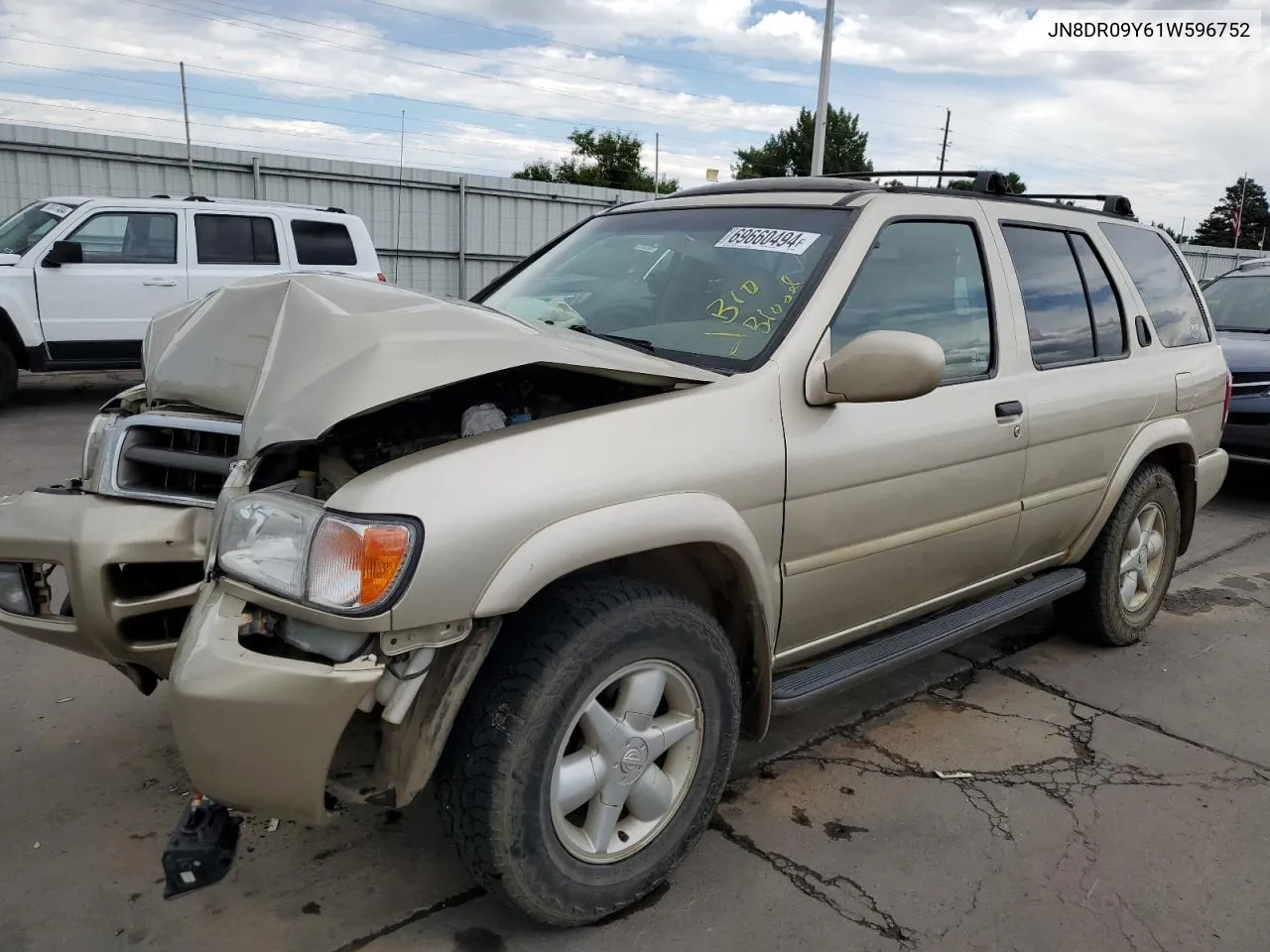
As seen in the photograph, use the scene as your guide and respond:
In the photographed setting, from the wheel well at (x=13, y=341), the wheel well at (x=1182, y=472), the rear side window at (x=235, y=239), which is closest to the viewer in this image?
the wheel well at (x=1182, y=472)

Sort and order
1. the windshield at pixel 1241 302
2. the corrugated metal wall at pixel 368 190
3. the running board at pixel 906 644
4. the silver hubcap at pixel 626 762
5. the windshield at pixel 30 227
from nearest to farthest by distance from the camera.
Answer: the silver hubcap at pixel 626 762 < the running board at pixel 906 644 < the windshield at pixel 1241 302 < the windshield at pixel 30 227 < the corrugated metal wall at pixel 368 190

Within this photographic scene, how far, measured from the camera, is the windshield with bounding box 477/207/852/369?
2877mm

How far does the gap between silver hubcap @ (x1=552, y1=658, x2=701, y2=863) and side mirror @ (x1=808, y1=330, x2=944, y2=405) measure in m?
0.90

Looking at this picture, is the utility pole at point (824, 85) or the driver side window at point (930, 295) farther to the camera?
the utility pole at point (824, 85)

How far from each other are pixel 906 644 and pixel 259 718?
2.03 metres

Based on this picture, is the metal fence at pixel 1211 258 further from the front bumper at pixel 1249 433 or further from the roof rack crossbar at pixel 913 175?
the roof rack crossbar at pixel 913 175

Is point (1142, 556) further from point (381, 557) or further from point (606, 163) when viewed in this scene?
point (606, 163)

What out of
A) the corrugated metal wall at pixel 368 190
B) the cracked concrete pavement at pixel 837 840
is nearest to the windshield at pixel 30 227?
the corrugated metal wall at pixel 368 190

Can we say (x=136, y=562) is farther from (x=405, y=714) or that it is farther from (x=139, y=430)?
(x=405, y=714)

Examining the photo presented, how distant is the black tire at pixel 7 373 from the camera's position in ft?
30.0

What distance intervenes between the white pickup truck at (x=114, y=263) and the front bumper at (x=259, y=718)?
26.6 ft

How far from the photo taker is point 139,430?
9.41 feet

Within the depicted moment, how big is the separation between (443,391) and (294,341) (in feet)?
1.32

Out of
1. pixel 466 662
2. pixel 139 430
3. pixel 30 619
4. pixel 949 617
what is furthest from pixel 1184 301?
pixel 30 619
